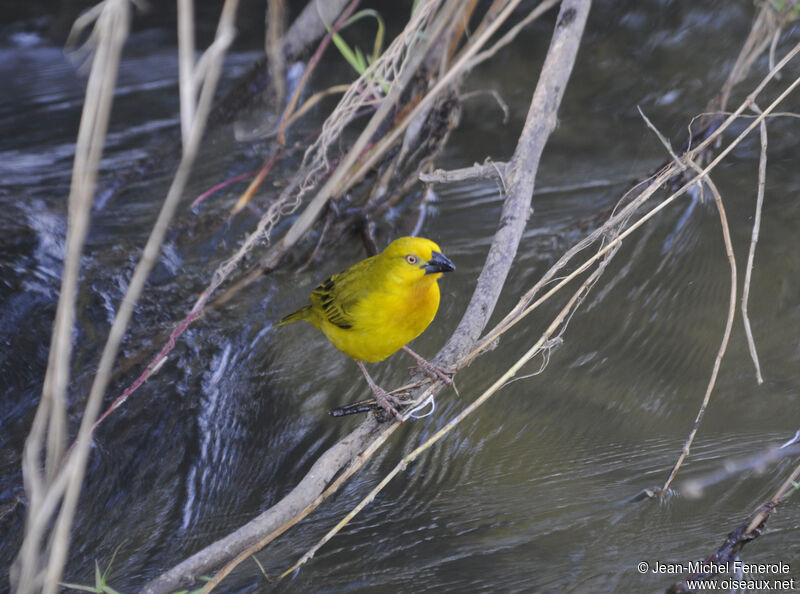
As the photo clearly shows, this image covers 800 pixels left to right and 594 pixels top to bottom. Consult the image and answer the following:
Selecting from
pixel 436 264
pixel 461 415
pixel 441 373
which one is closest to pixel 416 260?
pixel 436 264

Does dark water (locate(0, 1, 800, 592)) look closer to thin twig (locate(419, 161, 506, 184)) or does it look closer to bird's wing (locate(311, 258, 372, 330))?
bird's wing (locate(311, 258, 372, 330))

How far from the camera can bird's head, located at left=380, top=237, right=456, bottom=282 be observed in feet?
10.6

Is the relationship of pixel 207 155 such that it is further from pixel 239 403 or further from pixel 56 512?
pixel 56 512

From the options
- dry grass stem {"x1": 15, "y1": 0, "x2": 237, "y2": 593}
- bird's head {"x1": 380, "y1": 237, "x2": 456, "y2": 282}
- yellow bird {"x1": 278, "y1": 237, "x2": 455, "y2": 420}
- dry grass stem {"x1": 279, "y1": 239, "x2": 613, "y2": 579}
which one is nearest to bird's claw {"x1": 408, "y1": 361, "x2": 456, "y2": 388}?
dry grass stem {"x1": 279, "y1": 239, "x2": 613, "y2": 579}

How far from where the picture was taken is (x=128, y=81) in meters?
6.76

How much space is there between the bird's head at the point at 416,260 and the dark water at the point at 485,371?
72cm

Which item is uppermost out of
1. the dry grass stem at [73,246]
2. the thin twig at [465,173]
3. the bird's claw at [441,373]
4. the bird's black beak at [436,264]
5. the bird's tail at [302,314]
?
the bird's tail at [302,314]

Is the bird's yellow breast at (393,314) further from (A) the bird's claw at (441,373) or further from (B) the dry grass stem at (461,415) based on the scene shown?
(B) the dry grass stem at (461,415)

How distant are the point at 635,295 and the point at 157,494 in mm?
2518

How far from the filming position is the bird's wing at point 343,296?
344 cm

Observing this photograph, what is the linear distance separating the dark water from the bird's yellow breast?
489 millimetres

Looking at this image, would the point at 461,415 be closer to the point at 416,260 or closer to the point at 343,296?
the point at 416,260

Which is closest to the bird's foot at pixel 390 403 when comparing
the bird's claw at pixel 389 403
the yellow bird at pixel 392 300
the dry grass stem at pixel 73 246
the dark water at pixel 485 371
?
the bird's claw at pixel 389 403

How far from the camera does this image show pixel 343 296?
357 centimetres
